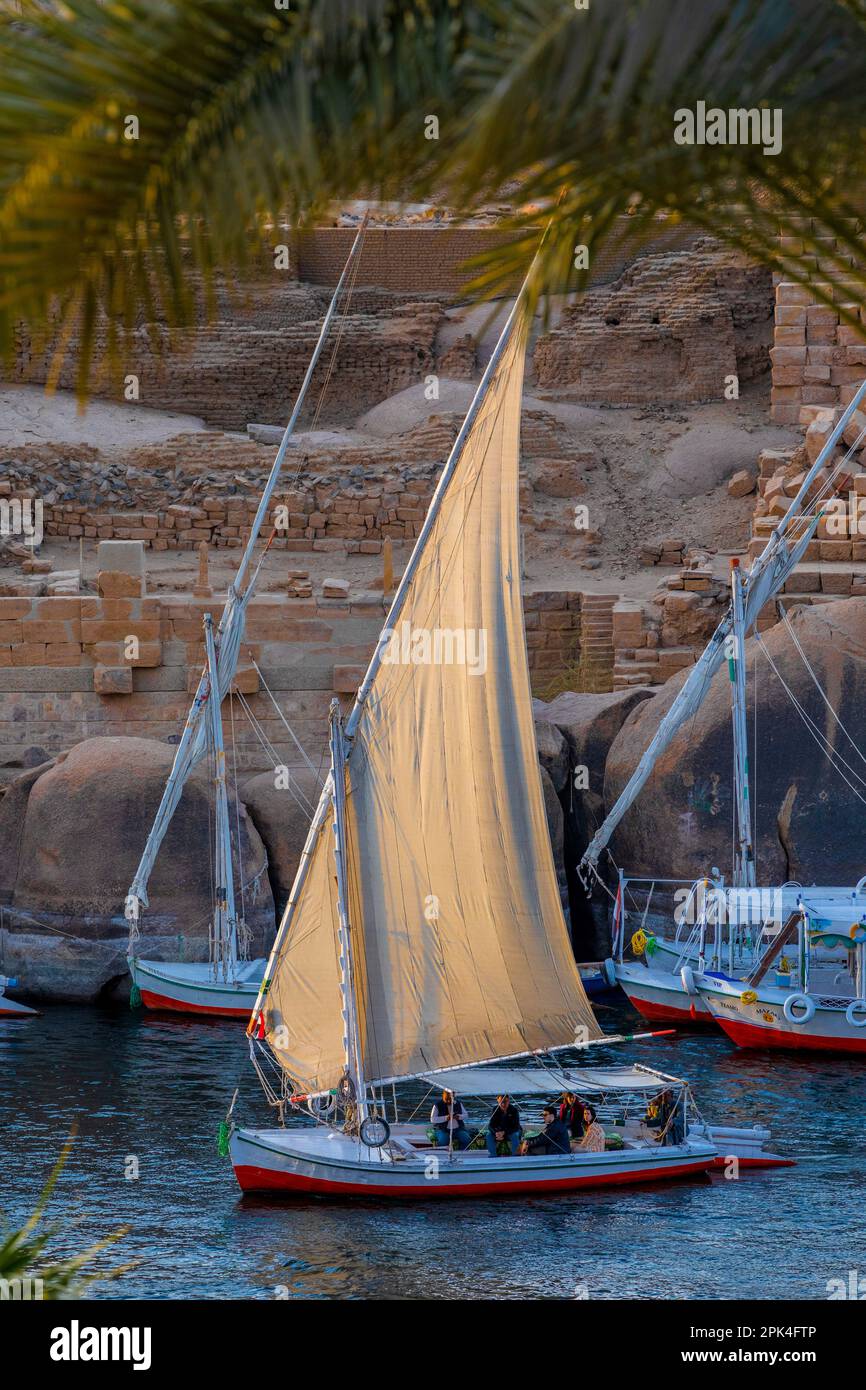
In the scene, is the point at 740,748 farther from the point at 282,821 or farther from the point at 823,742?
the point at 282,821

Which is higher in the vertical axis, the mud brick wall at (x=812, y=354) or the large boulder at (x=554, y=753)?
the mud brick wall at (x=812, y=354)

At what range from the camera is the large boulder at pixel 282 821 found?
27.7 meters

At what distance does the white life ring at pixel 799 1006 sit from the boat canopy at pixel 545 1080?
11.3ft

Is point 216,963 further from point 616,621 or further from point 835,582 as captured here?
point 835,582

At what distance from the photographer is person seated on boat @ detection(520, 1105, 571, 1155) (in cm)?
1883

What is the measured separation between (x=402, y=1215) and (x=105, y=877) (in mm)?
10237

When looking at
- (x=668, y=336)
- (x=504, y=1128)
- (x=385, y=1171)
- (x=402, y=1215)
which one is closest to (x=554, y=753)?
(x=504, y=1128)

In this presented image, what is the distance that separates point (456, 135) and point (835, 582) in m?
30.2

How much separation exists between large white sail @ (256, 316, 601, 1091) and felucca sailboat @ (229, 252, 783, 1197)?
0.02 metres

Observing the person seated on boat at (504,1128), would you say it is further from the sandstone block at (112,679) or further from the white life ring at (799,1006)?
the sandstone block at (112,679)

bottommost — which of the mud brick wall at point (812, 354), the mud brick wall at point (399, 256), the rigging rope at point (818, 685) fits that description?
the rigging rope at point (818, 685)

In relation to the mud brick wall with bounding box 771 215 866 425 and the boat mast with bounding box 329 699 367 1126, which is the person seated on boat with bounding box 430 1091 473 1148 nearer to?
the boat mast with bounding box 329 699 367 1126

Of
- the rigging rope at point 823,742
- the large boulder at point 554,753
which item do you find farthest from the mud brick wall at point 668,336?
the rigging rope at point 823,742
